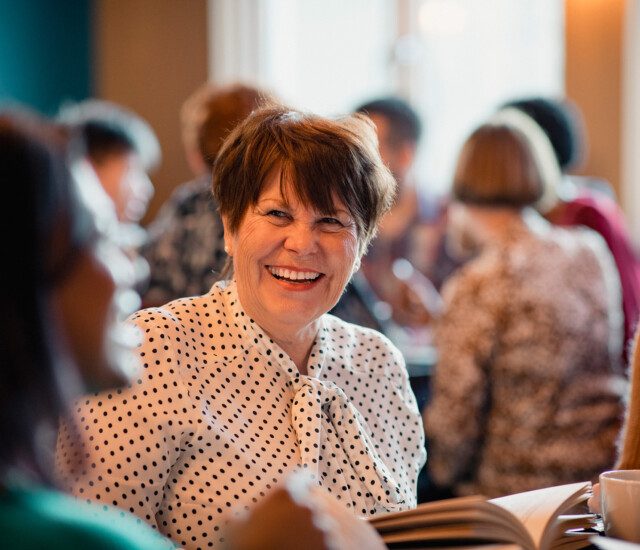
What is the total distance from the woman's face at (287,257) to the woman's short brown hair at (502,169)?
140 centimetres

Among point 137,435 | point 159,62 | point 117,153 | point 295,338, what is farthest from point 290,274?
point 159,62

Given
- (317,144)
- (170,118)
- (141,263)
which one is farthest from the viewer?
(170,118)

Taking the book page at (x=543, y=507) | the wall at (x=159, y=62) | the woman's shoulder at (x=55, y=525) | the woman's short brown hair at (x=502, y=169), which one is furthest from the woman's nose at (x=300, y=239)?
the wall at (x=159, y=62)

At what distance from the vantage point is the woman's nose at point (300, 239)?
160 cm

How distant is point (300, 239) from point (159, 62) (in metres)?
4.85

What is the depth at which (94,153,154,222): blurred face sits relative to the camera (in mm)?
4027

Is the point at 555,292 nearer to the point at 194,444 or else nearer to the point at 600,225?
the point at 600,225

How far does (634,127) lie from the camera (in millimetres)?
5203

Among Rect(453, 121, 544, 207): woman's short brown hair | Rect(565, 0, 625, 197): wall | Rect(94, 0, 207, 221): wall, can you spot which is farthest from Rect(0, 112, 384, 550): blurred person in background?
Rect(94, 0, 207, 221): wall

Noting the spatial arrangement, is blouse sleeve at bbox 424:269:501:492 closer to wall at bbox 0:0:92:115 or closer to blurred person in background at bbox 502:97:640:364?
blurred person in background at bbox 502:97:640:364

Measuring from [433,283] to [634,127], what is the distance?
152 cm

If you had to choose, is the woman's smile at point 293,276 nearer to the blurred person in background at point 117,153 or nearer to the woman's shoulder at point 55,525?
the woman's shoulder at point 55,525

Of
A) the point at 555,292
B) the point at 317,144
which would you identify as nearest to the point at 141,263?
the point at 555,292

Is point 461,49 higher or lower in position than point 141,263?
higher
